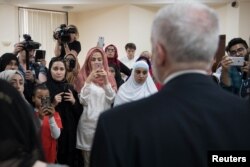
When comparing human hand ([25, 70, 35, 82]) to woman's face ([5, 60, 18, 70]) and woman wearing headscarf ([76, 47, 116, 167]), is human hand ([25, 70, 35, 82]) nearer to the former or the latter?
woman's face ([5, 60, 18, 70])

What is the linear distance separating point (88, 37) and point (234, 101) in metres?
8.15

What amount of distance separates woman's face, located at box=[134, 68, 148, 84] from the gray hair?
249cm

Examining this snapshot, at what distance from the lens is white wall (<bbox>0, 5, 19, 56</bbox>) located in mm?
7320

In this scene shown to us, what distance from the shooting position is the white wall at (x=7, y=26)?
24.0 ft

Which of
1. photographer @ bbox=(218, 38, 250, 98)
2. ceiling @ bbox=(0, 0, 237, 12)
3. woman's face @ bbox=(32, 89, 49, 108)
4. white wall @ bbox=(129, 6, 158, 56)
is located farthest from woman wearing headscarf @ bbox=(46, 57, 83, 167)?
white wall @ bbox=(129, 6, 158, 56)

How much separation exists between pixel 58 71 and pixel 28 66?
28.4 inches

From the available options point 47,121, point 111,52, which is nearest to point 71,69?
point 47,121

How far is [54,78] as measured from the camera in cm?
311

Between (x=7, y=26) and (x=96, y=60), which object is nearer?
(x=96, y=60)

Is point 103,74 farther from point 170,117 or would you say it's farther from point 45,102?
point 170,117

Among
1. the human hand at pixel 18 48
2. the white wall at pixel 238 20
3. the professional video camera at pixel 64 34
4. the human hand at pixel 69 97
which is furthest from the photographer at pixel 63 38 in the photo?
the white wall at pixel 238 20

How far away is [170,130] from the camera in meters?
0.83

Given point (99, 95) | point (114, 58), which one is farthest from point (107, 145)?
point (114, 58)

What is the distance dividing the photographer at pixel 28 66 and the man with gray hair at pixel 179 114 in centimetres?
254
